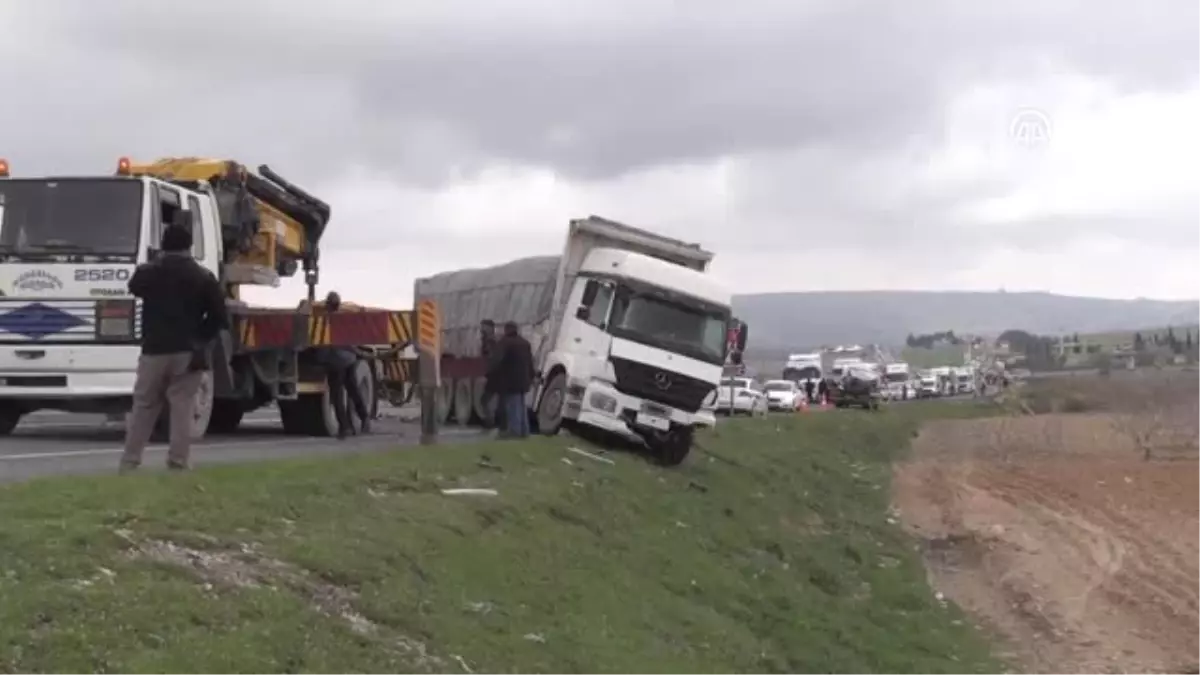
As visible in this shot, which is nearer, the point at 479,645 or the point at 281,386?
the point at 479,645

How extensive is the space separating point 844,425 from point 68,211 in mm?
30769

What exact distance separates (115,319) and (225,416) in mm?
5057

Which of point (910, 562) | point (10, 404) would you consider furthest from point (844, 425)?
point (10, 404)

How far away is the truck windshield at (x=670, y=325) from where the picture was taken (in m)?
21.4

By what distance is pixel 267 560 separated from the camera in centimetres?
882

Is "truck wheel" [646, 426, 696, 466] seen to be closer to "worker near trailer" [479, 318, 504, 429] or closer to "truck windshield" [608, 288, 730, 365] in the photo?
"truck windshield" [608, 288, 730, 365]

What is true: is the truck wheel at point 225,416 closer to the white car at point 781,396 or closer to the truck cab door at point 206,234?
the truck cab door at point 206,234

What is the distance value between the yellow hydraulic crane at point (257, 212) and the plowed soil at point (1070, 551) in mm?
9827

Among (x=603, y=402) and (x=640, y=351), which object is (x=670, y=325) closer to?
(x=640, y=351)

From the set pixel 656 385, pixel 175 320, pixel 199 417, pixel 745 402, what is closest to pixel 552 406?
pixel 656 385

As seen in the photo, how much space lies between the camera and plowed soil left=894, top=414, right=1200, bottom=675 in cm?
1719

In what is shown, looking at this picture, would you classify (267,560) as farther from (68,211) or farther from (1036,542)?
(1036,542)

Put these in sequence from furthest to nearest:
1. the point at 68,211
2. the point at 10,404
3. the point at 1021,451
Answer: the point at 1021,451 → the point at 10,404 → the point at 68,211

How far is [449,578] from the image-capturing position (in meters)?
10.1
